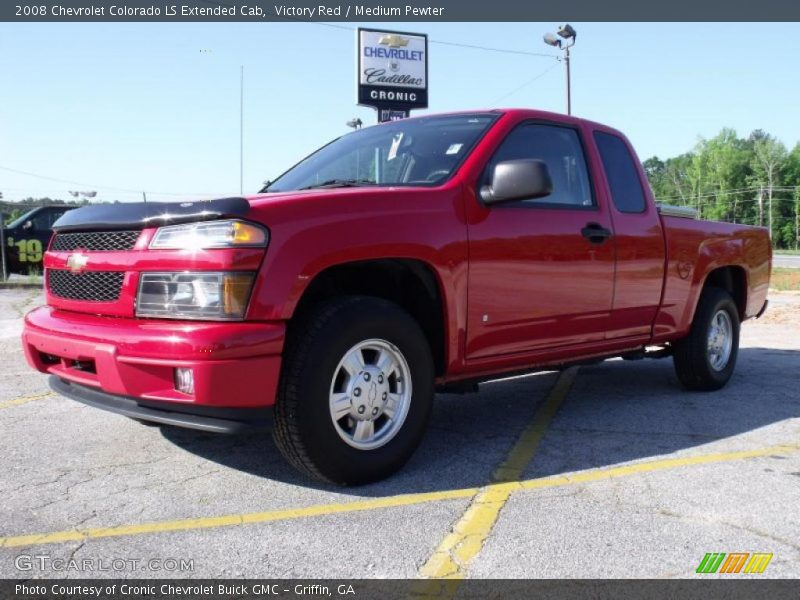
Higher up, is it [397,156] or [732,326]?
[397,156]

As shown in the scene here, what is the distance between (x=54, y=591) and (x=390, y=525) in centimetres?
121

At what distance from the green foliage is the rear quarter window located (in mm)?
94149

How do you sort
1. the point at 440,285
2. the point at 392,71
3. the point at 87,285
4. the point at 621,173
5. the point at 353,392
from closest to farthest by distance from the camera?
the point at 353,392, the point at 87,285, the point at 440,285, the point at 621,173, the point at 392,71

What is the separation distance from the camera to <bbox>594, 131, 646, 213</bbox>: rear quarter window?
4.97 meters

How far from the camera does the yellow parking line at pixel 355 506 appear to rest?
9.34 feet

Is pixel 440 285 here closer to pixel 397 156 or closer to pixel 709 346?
pixel 397 156

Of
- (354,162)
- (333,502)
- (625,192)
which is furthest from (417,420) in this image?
(625,192)

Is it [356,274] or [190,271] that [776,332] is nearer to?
[356,274]

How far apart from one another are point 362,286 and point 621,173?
7.53ft

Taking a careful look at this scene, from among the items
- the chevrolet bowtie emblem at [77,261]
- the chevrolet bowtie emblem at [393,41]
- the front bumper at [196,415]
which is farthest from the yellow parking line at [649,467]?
the chevrolet bowtie emblem at [393,41]

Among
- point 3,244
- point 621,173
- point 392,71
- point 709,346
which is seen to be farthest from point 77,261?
point 392,71

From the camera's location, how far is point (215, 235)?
3070mm

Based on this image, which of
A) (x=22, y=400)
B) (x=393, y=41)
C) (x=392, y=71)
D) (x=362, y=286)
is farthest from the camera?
(x=393, y=41)

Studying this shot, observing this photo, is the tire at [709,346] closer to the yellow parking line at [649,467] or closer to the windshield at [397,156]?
the yellow parking line at [649,467]
